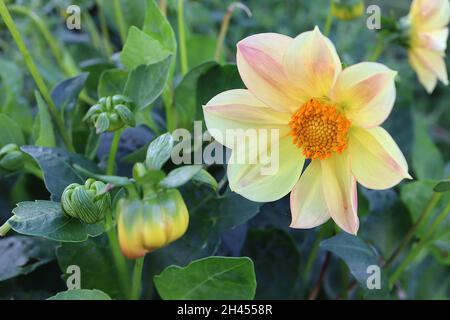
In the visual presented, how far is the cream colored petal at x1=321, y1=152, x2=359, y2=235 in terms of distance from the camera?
0.49 meters

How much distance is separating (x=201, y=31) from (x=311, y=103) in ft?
2.03

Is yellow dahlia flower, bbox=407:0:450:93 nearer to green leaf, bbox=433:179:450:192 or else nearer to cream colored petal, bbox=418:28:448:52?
cream colored petal, bbox=418:28:448:52

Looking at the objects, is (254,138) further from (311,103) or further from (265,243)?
(265,243)

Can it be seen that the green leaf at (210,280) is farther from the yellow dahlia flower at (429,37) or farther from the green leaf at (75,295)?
the yellow dahlia flower at (429,37)

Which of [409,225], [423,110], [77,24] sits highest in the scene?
[77,24]

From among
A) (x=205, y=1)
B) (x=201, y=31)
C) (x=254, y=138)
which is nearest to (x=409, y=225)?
(x=254, y=138)

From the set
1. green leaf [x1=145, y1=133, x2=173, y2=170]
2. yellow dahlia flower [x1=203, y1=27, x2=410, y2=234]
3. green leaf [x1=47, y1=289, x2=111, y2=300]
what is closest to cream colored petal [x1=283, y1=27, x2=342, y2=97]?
yellow dahlia flower [x1=203, y1=27, x2=410, y2=234]

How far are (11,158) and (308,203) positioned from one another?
279 millimetres

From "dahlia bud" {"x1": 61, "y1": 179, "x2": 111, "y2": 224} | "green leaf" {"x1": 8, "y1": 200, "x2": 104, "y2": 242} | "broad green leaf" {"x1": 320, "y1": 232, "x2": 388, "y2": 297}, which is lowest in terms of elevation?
"broad green leaf" {"x1": 320, "y1": 232, "x2": 388, "y2": 297}

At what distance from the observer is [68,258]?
570 millimetres

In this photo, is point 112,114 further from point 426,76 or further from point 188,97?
point 426,76

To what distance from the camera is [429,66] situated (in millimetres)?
734

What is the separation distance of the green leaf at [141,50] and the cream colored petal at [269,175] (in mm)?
132

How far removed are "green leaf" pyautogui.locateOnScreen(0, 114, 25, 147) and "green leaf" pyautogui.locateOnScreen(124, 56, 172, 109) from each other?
0.14 meters
